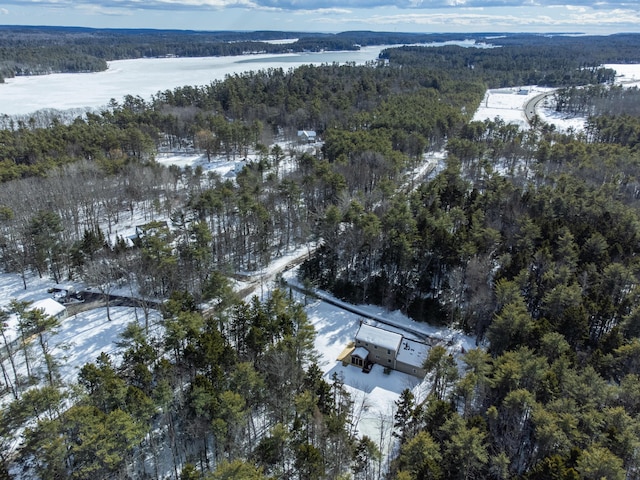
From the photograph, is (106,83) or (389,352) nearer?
(389,352)

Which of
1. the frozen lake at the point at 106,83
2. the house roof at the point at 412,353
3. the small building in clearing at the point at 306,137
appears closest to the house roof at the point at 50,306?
the house roof at the point at 412,353

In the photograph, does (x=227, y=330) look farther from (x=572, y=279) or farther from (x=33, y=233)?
(x=572, y=279)

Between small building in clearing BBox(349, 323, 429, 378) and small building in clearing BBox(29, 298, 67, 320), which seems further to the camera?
small building in clearing BBox(29, 298, 67, 320)

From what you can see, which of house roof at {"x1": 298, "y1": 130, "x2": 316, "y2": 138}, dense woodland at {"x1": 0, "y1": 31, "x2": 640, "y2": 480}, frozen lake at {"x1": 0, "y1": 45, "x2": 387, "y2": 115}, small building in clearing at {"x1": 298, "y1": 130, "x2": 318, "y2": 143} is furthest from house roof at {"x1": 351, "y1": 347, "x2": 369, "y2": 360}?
frozen lake at {"x1": 0, "y1": 45, "x2": 387, "y2": 115}

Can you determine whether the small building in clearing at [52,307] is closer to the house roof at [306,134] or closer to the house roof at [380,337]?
the house roof at [380,337]

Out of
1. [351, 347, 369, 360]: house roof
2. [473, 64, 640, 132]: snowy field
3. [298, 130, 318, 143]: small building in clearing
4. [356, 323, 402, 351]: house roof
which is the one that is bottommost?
[351, 347, 369, 360]: house roof

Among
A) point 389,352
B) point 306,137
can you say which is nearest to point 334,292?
point 389,352

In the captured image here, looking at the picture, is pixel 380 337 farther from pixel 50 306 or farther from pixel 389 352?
pixel 50 306

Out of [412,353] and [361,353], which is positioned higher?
[412,353]

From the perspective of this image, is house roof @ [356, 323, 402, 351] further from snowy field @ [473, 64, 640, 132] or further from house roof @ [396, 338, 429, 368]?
snowy field @ [473, 64, 640, 132]
